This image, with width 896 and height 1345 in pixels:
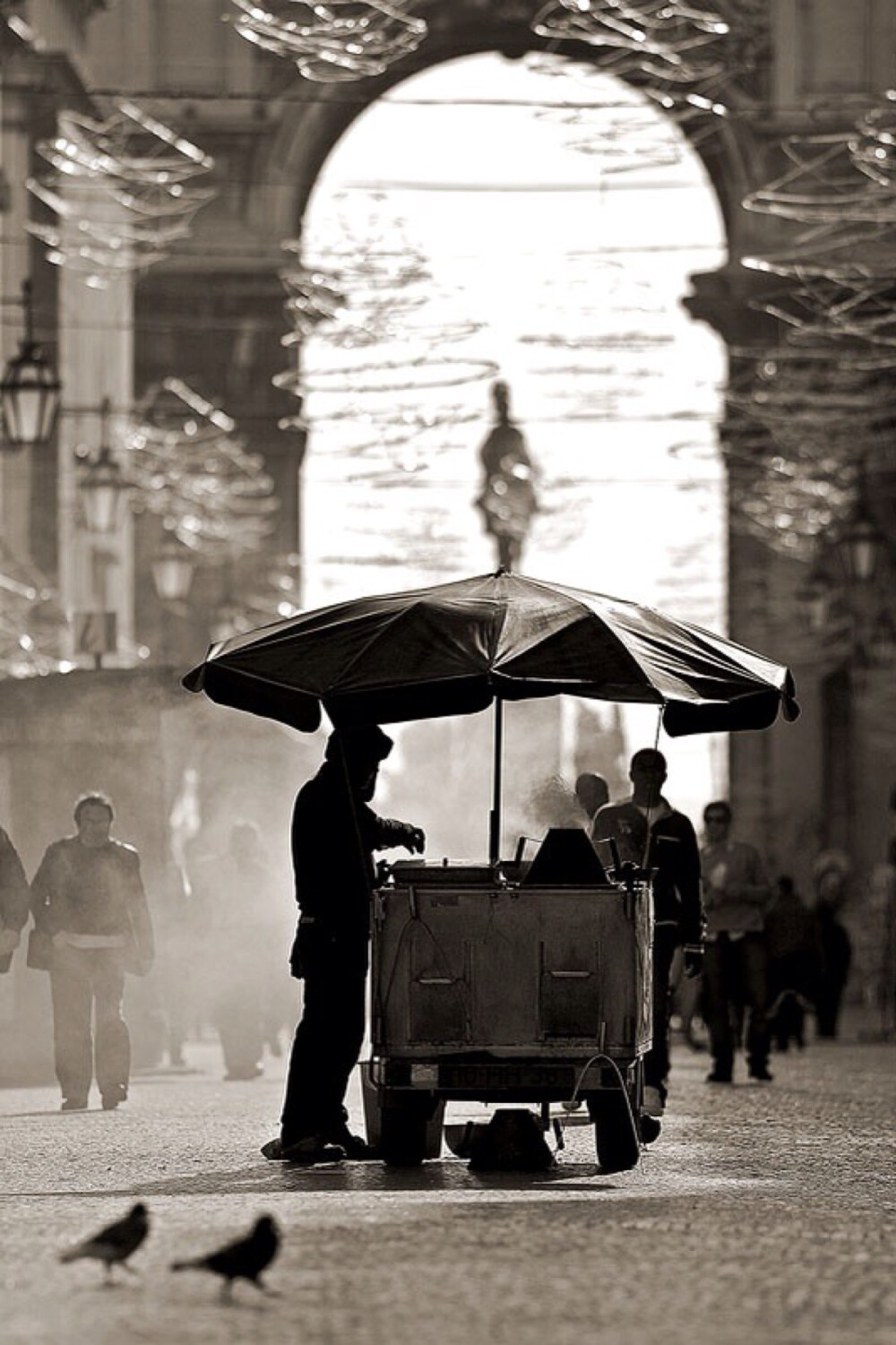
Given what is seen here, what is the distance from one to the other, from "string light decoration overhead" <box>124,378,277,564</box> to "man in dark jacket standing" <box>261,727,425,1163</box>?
1671 centimetres

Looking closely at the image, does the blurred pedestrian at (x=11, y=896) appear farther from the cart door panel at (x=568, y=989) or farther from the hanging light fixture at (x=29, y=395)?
the hanging light fixture at (x=29, y=395)

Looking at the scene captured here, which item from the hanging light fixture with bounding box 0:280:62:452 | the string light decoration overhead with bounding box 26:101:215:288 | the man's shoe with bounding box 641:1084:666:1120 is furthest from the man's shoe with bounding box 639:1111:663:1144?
the hanging light fixture with bounding box 0:280:62:452

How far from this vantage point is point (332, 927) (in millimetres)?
15703

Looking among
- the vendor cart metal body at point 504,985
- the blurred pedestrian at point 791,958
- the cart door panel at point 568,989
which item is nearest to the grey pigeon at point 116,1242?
the vendor cart metal body at point 504,985

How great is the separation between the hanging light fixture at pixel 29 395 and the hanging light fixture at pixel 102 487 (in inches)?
213

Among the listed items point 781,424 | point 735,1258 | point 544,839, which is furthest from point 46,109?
point 735,1258

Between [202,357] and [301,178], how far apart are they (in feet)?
14.0

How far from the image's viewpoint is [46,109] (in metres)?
33.6

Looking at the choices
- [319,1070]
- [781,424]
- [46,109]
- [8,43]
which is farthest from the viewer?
[781,424]

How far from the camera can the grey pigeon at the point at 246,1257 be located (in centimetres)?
1024

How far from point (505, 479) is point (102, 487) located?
7581 millimetres

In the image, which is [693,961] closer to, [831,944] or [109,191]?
[831,944]

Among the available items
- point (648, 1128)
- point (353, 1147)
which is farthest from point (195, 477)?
point (353, 1147)

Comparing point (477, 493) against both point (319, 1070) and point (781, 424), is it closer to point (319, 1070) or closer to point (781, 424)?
point (781, 424)
